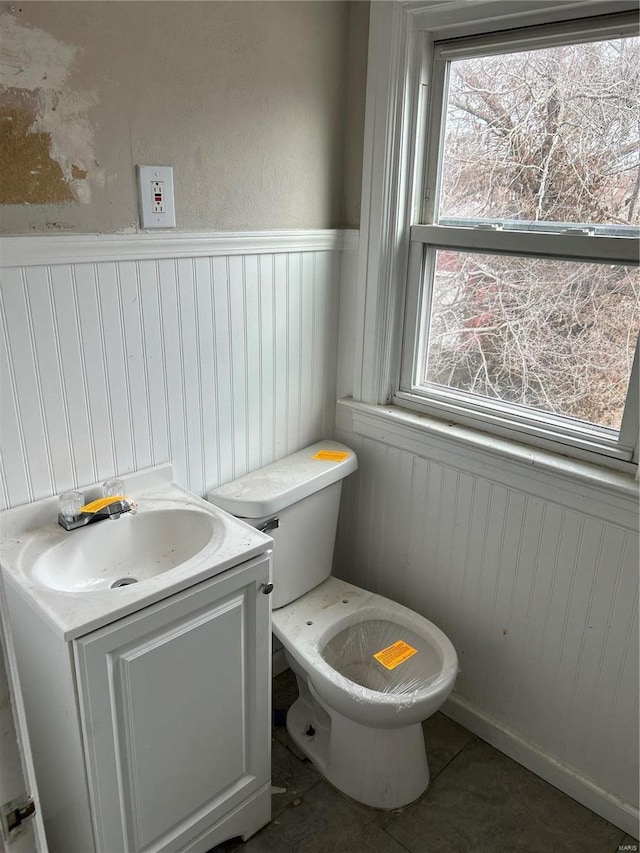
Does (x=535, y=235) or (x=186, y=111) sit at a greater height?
(x=186, y=111)

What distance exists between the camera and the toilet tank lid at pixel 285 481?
1593 millimetres

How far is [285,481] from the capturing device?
169 centimetres

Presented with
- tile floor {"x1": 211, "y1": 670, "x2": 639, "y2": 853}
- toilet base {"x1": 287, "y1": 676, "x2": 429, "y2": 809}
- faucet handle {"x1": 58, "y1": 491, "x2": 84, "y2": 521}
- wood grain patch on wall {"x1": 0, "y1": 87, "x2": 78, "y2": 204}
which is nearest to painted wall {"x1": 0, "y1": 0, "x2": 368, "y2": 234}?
wood grain patch on wall {"x1": 0, "y1": 87, "x2": 78, "y2": 204}

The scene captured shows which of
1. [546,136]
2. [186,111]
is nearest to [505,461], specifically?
[546,136]

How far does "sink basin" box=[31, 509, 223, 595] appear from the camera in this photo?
52.2 inches

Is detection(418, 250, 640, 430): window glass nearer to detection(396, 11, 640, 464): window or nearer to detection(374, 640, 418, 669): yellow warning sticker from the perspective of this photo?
detection(396, 11, 640, 464): window

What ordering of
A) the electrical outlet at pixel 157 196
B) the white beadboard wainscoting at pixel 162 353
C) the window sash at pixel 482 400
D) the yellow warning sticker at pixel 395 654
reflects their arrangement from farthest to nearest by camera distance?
the yellow warning sticker at pixel 395 654 < the window sash at pixel 482 400 < the electrical outlet at pixel 157 196 < the white beadboard wainscoting at pixel 162 353

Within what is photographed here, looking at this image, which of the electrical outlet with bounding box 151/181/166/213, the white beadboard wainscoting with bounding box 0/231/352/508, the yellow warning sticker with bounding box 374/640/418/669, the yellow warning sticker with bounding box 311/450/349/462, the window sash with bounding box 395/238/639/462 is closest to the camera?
the white beadboard wainscoting with bounding box 0/231/352/508

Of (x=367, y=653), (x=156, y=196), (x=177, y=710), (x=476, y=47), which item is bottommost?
(x=367, y=653)

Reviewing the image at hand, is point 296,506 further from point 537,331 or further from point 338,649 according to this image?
point 537,331

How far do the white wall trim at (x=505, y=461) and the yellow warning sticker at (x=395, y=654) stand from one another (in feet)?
1.60

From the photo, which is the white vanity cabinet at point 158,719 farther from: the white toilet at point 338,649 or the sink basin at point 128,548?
the white toilet at point 338,649

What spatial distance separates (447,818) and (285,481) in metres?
0.94

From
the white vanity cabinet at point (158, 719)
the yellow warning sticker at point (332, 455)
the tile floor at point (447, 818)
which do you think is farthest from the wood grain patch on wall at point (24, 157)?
the tile floor at point (447, 818)
